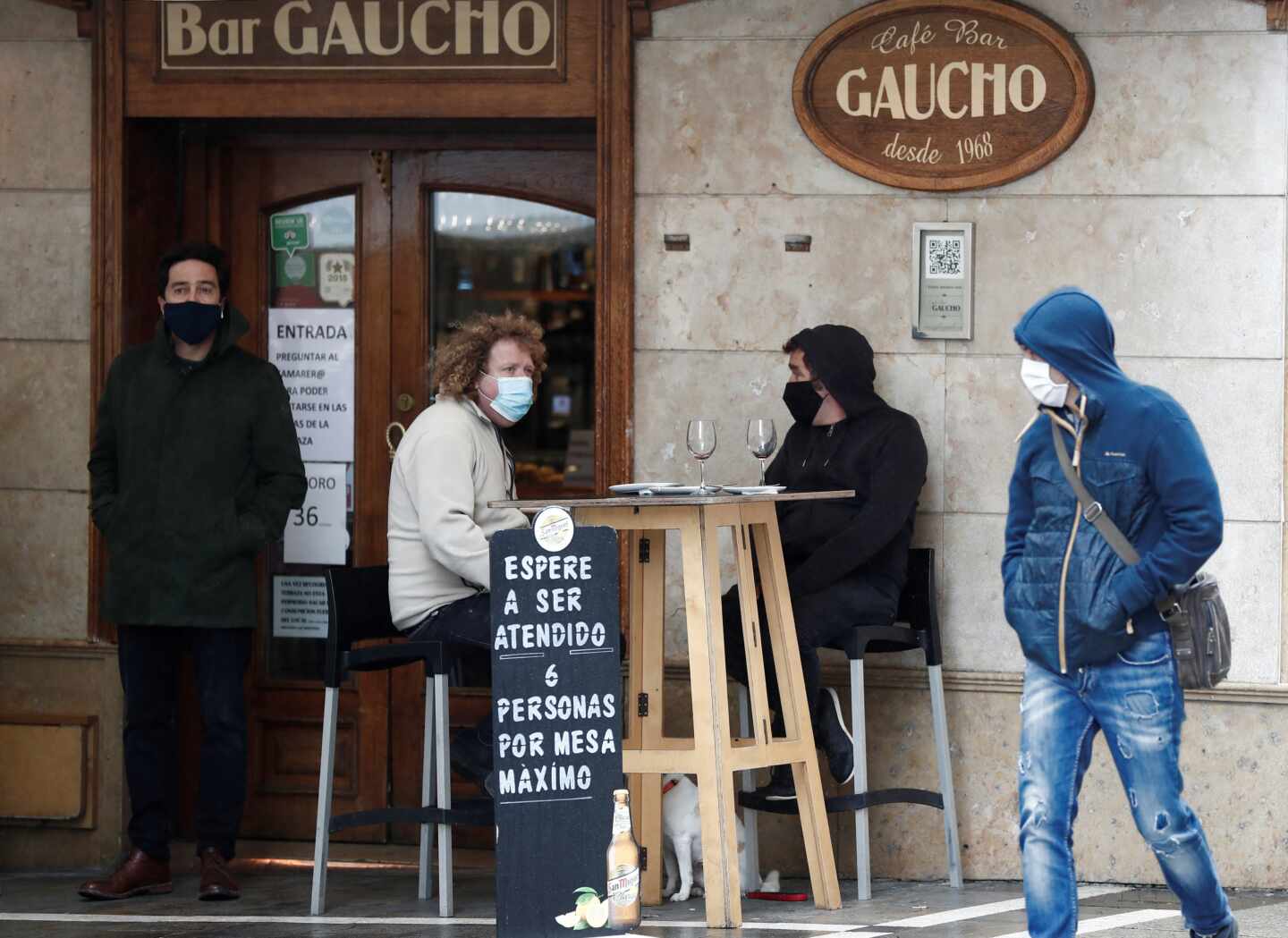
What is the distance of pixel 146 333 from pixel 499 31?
168 centimetres

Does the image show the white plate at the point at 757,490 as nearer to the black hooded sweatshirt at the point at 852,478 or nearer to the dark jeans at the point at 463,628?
the black hooded sweatshirt at the point at 852,478

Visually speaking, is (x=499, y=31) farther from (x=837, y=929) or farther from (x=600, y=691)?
(x=837, y=929)

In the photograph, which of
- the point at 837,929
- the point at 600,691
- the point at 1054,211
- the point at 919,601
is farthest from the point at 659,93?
the point at 837,929

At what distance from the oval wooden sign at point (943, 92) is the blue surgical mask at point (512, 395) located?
1.33 metres

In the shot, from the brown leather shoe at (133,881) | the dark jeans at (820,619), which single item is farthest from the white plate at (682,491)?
the brown leather shoe at (133,881)

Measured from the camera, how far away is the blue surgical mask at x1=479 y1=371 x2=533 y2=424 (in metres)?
5.75

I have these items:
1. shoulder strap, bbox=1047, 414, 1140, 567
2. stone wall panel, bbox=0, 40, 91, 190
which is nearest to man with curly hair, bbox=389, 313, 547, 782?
stone wall panel, bbox=0, 40, 91, 190

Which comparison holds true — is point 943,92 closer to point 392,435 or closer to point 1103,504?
point 1103,504

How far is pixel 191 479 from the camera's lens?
19.9 ft

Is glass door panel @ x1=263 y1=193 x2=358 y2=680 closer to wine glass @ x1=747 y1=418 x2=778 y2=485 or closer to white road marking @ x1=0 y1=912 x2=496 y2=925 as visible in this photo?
white road marking @ x1=0 y1=912 x2=496 y2=925

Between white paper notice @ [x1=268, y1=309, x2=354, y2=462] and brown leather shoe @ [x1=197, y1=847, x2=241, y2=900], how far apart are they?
1.55 meters

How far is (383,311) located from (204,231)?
746 mm

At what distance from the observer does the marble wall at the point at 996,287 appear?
19.7 ft

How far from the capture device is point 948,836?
19.6 ft
